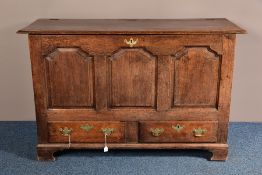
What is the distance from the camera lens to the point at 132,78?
2.10 meters

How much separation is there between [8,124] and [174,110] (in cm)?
130

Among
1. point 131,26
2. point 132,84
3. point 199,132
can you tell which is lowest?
point 199,132

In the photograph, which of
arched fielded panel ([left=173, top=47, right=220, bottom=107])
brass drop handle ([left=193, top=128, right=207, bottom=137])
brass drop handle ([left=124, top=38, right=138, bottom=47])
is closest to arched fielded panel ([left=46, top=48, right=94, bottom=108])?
brass drop handle ([left=124, top=38, right=138, bottom=47])

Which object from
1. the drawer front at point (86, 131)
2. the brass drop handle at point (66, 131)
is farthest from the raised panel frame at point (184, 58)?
the brass drop handle at point (66, 131)

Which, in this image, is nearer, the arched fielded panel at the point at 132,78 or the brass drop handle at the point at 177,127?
the arched fielded panel at the point at 132,78

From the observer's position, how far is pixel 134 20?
2.41m

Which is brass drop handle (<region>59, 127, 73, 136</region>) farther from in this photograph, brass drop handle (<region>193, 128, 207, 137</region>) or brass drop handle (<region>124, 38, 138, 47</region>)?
brass drop handle (<region>193, 128, 207, 137</region>)

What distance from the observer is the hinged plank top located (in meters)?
1.98

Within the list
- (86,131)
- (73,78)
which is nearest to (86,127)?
(86,131)

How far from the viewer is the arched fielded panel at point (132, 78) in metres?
2.05

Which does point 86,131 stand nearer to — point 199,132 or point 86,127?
point 86,127

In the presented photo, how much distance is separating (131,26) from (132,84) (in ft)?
1.09

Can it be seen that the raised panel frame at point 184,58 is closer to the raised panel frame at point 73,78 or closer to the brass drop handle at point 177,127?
the brass drop handle at point 177,127

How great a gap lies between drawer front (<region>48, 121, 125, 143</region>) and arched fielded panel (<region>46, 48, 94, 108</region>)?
12 cm
